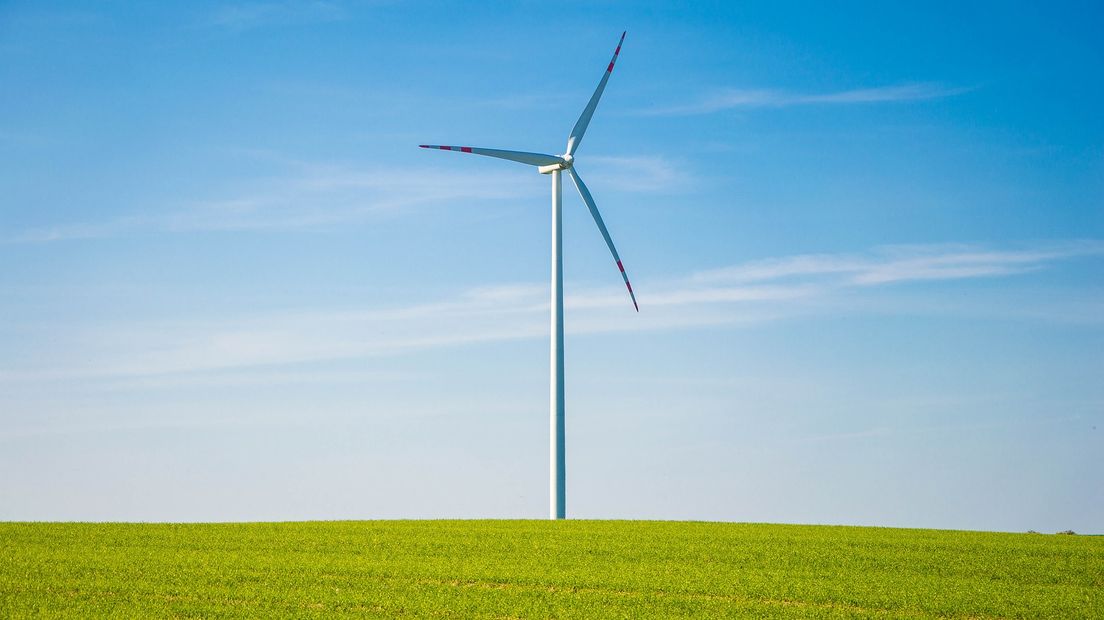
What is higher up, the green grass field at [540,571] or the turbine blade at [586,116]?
the turbine blade at [586,116]

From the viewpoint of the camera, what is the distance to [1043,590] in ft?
86.5

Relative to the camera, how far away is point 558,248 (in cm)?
4331

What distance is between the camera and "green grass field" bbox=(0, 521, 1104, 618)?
77.8ft

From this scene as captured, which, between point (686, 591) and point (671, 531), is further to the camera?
point (671, 531)

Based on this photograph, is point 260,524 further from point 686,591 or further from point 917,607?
point 917,607

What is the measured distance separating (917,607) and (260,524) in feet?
73.7

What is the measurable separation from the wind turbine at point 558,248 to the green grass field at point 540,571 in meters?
2.82

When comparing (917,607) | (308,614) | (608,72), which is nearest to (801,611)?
(917,607)

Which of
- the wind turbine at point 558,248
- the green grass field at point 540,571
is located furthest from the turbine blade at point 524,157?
the green grass field at point 540,571

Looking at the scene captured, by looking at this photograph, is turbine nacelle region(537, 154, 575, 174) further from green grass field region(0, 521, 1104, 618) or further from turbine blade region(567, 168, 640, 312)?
green grass field region(0, 521, 1104, 618)

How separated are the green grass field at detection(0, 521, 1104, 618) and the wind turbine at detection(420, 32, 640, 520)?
282 cm

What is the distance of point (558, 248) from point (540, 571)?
59.9 feet

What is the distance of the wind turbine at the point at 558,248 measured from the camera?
39.6 metres

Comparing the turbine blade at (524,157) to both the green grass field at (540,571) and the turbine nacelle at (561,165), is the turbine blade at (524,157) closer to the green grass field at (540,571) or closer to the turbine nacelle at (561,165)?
the turbine nacelle at (561,165)
